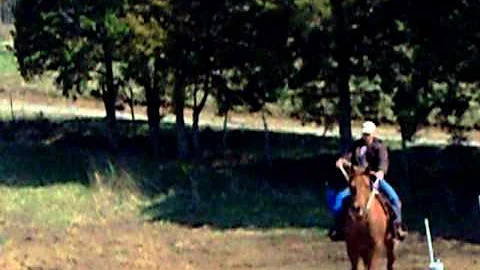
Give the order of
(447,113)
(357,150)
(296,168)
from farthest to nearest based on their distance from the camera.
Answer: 1. (296,168)
2. (447,113)
3. (357,150)

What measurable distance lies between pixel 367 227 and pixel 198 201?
1522cm

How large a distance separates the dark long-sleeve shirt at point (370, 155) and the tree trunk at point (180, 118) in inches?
896

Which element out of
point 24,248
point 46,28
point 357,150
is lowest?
point 24,248

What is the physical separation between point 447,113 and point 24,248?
474 inches

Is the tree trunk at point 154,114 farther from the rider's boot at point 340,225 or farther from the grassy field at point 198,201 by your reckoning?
the rider's boot at point 340,225

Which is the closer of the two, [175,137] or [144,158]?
[144,158]

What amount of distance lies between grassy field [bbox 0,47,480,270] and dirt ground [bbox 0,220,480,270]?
0.08 ft

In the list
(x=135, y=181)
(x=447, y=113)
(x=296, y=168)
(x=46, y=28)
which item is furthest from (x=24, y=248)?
(x=46, y=28)

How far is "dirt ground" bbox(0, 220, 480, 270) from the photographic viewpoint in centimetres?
2480

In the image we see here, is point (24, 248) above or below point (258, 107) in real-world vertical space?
below

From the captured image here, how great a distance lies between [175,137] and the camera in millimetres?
47594

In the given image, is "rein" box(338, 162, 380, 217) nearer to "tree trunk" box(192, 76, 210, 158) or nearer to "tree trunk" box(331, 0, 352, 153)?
"tree trunk" box(331, 0, 352, 153)

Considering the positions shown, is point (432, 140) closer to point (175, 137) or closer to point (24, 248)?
point (175, 137)

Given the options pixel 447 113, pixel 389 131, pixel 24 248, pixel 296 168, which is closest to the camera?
pixel 24 248
